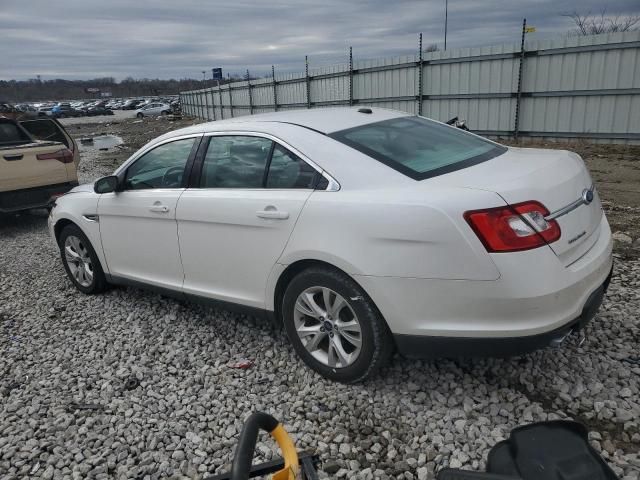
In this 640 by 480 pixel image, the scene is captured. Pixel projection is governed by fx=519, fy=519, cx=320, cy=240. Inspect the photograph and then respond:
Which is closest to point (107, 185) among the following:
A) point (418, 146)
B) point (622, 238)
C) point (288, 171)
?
point (288, 171)

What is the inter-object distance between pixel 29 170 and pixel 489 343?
735cm

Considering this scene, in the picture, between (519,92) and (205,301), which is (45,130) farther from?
(519,92)

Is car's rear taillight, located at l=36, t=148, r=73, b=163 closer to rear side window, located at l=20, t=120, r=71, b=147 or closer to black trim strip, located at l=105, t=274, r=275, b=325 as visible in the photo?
rear side window, located at l=20, t=120, r=71, b=147

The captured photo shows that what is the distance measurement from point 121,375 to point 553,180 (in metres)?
2.90

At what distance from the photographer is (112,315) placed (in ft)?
14.5

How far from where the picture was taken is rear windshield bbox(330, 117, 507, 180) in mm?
2949

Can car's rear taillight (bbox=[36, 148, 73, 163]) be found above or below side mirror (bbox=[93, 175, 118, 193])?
below

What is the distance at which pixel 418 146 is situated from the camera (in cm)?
325

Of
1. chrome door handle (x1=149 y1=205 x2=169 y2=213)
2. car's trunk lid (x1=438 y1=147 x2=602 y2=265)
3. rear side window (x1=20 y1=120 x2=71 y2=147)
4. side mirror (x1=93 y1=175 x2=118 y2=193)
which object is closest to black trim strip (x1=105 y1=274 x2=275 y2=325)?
chrome door handle (x1=149 y1=205 x2=169 y2=213)

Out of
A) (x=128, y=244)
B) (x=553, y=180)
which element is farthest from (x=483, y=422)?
(x=128, y=244)

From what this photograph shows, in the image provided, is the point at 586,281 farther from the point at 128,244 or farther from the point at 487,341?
the point at 128,244

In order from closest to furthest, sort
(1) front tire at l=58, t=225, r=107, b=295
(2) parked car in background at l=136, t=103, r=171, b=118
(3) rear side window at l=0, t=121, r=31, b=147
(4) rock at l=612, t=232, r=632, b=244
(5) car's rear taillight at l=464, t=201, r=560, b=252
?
(5) car's rear taillight at l=464, t=201, r=560, b=252
(1) front tire at l=58, t=225, r=107, b=295
(4) rock at l=612, t=232, r=632, b=244
(3) rear side window at l=0, t=121, r=31, b=147
(2) parked car in background at l=136, t=103, r=171, b=118

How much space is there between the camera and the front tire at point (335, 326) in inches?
109

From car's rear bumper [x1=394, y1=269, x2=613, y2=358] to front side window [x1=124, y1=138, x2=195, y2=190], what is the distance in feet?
6.88
